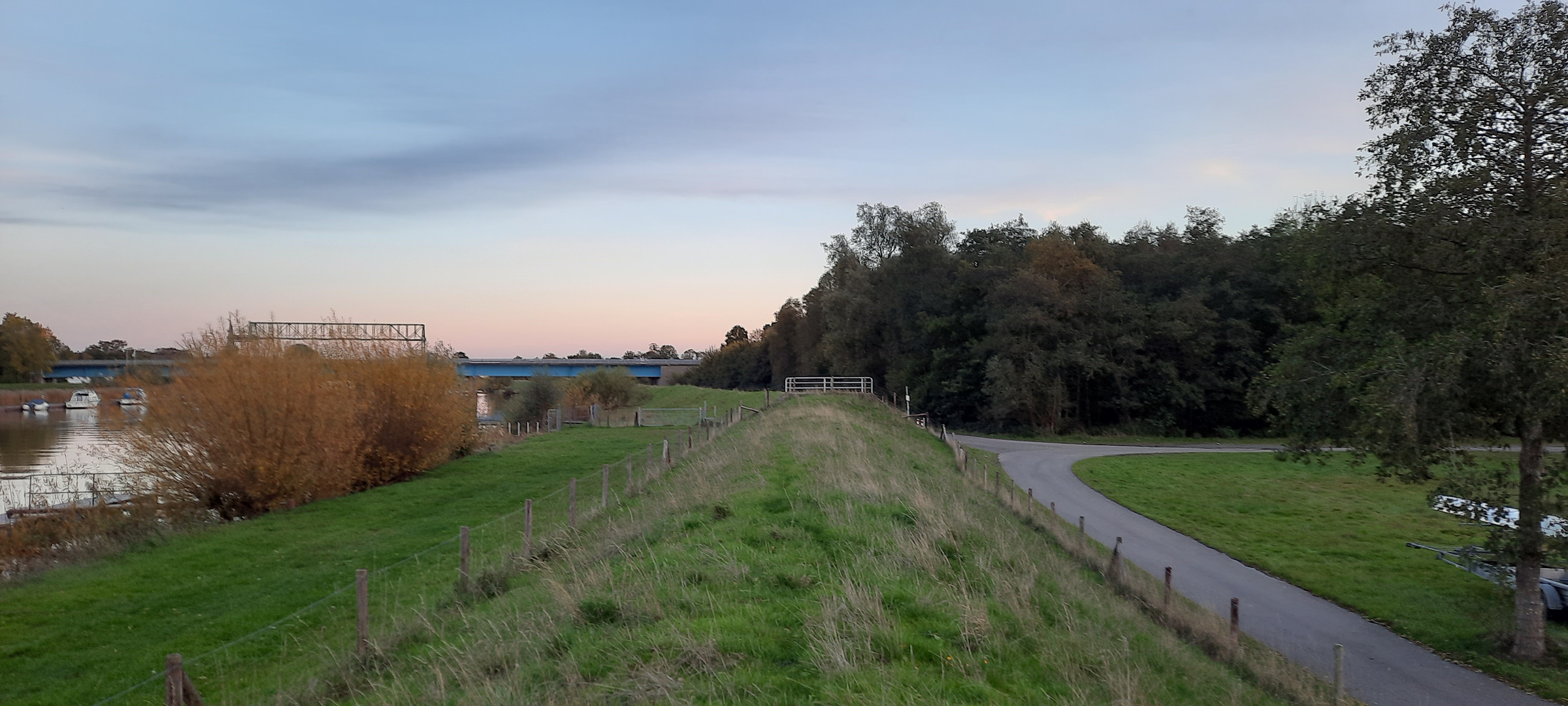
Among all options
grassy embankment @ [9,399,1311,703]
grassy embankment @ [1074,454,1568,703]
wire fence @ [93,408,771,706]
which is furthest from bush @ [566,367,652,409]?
wire fence @ [93,408,771,706]

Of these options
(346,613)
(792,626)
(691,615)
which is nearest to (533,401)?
(346,613)

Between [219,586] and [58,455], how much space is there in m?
38.5

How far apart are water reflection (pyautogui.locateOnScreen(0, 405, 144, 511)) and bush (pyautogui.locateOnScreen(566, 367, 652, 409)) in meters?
34.5

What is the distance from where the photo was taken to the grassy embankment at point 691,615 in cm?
662

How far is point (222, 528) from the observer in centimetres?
2483

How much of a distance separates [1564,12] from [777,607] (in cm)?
1711

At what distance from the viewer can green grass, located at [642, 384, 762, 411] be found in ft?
211

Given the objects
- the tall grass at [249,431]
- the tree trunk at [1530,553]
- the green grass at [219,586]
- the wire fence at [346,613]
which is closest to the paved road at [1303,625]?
the tree trunk at [1530,553]

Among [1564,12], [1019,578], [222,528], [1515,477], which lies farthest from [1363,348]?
[222,528]

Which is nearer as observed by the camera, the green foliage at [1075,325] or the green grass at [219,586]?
the green grass at [219,586]

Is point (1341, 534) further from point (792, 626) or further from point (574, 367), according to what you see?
point (574, 367)

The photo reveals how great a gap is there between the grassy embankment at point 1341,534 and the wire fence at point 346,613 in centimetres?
1428

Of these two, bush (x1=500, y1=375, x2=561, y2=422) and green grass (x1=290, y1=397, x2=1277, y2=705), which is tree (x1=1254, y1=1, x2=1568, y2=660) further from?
bush (x1=500, y1=375, x2=561, y2=422)

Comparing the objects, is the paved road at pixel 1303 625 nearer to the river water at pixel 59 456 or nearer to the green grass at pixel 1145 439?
the green grass at pixel 1145 439
